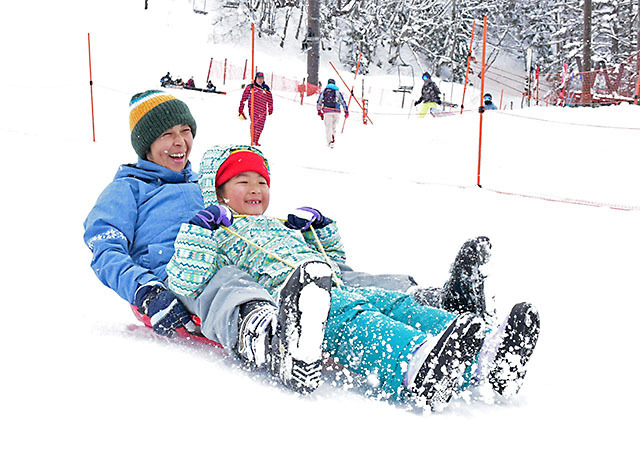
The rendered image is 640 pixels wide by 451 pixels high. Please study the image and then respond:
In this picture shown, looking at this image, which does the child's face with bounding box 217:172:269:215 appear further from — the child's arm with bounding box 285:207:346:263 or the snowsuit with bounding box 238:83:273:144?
the snowsuit with bounding box 238:83:273:144

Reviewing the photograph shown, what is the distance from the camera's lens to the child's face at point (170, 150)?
117 inches

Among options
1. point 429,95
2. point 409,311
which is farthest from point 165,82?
point 409,311

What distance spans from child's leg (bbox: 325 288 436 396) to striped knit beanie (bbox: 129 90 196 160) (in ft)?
4.63

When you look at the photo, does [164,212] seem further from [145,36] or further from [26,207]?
[145,36]

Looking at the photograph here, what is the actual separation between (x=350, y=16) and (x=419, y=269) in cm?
2507

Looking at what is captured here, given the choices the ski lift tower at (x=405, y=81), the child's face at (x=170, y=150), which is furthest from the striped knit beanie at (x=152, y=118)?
the ski lift tower at (x=405, y=81)

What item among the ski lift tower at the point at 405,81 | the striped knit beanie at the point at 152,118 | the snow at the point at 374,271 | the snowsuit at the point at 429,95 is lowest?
the snow at the point at 374,271

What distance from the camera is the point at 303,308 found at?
5.49ft

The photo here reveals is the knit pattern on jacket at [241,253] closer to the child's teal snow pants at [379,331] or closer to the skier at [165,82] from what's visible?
the child's teal snow pants at [379,331]

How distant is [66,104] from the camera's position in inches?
504

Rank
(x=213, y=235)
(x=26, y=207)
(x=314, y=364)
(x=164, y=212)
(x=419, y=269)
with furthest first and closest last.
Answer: (x=26, y=207)
(x=419, y=269)
(x=164, y=212)
(x=213, y=235)
(x=314, y=364)

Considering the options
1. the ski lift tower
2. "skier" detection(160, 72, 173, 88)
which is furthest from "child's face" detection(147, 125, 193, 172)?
the ski lift tower

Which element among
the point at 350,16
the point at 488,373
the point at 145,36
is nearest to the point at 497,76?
the point at 350,16

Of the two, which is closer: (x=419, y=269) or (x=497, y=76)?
(x=419, y=269)
